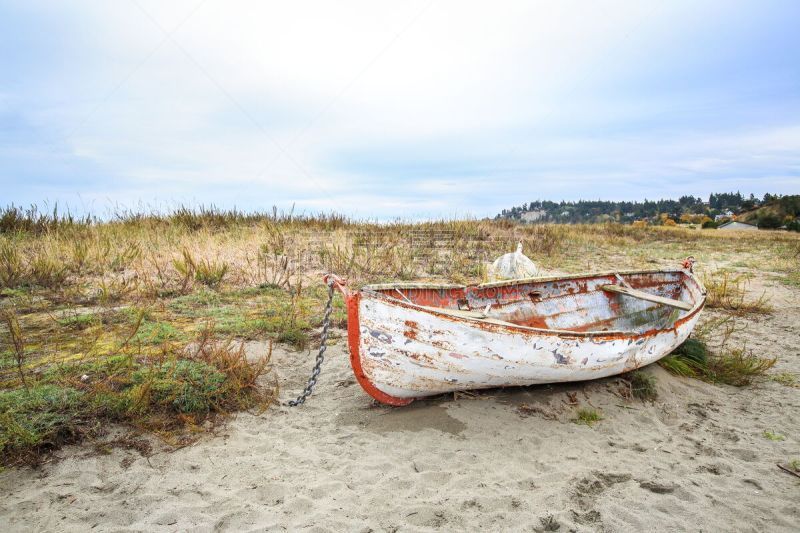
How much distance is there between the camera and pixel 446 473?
9.83 ft

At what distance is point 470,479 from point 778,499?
1.89m

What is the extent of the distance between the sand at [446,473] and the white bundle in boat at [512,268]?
10.1 feet

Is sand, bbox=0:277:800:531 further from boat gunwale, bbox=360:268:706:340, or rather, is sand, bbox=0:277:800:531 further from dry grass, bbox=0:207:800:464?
boat gunwale, bbox=360:268:706:340

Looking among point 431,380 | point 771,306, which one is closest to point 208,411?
point 431,380

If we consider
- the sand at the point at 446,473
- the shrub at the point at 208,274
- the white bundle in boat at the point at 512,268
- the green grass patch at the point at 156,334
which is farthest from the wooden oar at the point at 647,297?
the shrub at the point at 208,274

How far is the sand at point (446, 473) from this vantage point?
2586mm

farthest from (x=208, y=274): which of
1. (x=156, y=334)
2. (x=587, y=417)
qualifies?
(x=587, y=417)

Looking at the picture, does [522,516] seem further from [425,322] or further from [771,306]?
[771,306]

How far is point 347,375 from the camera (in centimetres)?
462

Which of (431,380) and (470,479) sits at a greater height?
(431,380)

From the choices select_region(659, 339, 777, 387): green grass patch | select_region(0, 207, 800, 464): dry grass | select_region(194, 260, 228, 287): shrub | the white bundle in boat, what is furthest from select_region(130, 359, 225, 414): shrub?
the white bundle in boat

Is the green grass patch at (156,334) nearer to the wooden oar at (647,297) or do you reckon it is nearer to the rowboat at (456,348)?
the rowboat at (456,348)

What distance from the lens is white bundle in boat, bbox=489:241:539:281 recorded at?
23.1 feet

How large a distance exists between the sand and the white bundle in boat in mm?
3072
